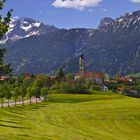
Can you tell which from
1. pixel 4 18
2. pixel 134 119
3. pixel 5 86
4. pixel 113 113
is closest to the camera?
pixel 4 18

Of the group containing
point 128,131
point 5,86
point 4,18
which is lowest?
point 128,131

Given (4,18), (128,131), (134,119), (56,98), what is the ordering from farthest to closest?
1. (56,98)
2. (134,119)
3. (128,131)
4. (4,18)

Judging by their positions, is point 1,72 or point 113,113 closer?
point 1,72

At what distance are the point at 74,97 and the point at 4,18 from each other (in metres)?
142

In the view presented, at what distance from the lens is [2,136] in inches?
1700

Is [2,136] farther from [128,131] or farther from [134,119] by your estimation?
[134,119]

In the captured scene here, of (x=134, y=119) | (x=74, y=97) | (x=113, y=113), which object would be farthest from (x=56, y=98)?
(x=134, y=119)

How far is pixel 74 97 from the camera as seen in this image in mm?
182125

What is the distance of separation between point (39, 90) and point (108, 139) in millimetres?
128461

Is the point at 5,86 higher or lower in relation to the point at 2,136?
higher

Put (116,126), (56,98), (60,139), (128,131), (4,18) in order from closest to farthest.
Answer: (4,18)
(60,139)
(128,131)
(116,126)
(56,98)

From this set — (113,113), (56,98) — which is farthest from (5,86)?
(56,98)

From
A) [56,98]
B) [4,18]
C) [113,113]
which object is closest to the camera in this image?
[4,18]

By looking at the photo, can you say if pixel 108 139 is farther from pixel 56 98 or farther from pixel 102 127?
pixel 56 98
